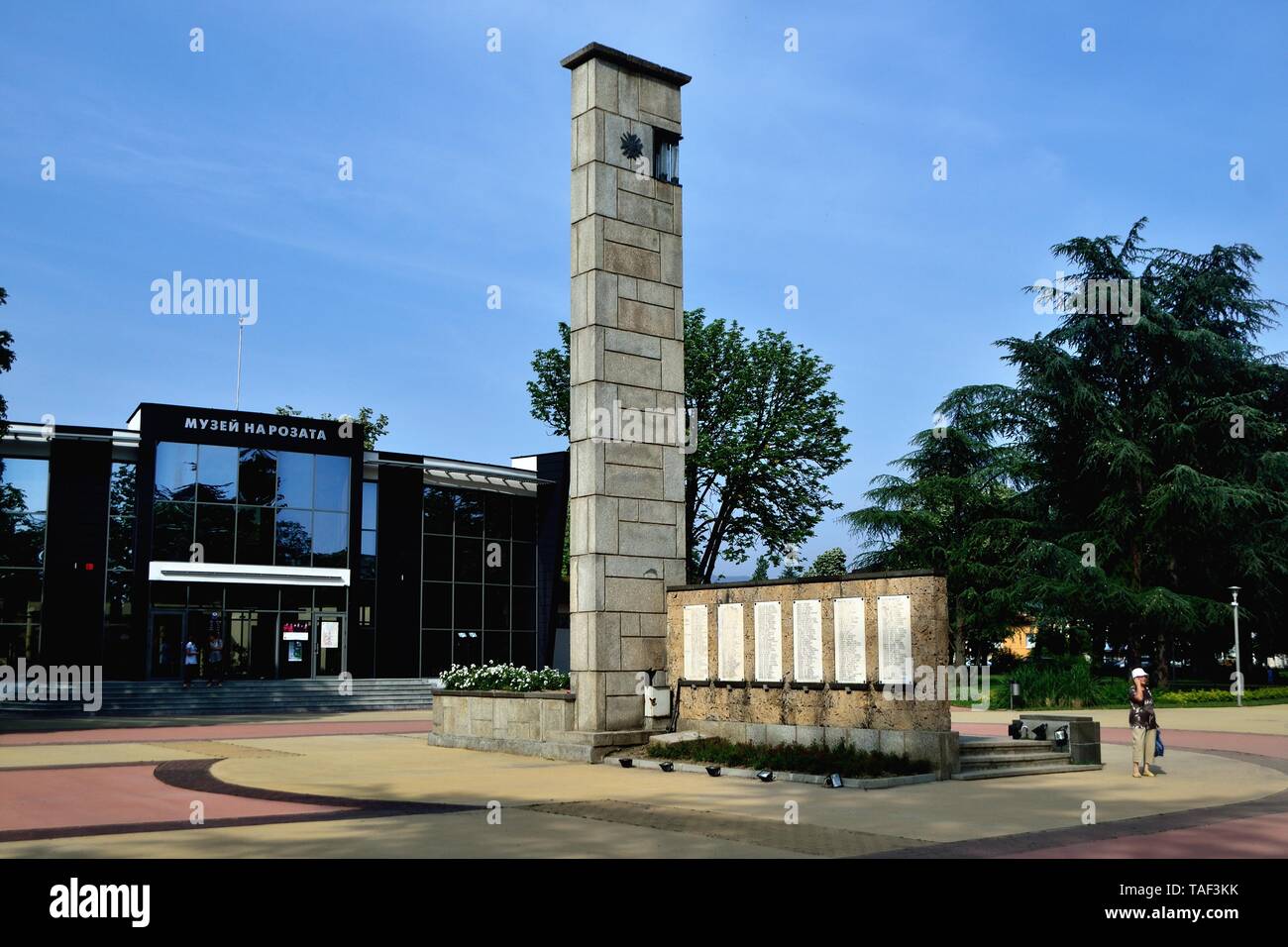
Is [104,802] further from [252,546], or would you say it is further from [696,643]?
[252,546]

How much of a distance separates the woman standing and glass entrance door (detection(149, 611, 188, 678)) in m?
32.5

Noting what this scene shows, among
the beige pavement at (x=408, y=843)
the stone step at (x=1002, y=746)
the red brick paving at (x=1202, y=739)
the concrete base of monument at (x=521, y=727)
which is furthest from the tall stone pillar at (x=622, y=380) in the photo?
the beige pavement at (x=408, y=843)

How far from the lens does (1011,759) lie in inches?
686

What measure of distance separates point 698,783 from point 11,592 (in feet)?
101

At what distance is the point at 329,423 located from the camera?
42.8 m

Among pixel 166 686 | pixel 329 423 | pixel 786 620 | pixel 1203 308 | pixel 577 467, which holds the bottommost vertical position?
pixel 166 686

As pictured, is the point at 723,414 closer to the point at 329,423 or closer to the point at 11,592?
the point at 329,423

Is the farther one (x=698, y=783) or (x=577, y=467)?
(x=577, y=467)

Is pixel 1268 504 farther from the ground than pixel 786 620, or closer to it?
farther from the ground

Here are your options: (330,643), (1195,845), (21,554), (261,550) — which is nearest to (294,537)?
(261,550)

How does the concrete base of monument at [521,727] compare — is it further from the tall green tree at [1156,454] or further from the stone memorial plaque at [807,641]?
the tall green tree at [1156,454]

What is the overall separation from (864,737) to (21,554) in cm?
3182

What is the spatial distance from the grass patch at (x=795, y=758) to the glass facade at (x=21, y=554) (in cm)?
2776
